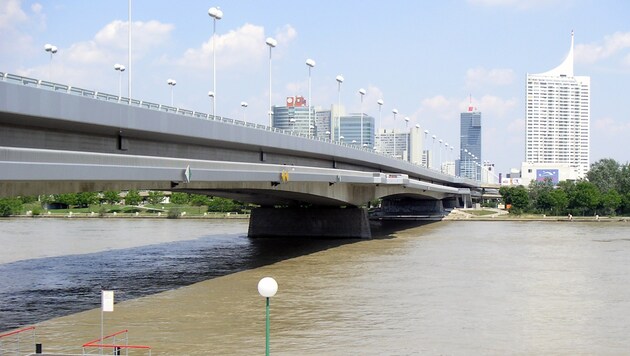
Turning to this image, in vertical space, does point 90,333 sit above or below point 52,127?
below

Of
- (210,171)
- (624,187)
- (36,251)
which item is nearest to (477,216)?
(624,187)

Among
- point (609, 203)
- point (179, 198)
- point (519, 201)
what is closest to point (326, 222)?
point (609, 203)

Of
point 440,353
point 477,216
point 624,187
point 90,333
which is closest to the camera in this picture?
point 440,353

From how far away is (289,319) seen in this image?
93.9 feet

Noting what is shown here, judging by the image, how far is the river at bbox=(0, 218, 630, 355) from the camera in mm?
24734

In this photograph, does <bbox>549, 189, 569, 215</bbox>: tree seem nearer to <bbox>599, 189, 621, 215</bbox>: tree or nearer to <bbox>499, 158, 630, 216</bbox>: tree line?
<bbox>499, 158, 630, 216</bbox>: tree line

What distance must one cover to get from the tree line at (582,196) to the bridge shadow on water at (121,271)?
2631 inches

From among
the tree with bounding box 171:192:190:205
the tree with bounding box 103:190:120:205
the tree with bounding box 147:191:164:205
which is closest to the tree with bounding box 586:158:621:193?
the tree with bounding box 171:192:190:205

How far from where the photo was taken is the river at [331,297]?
2473 centimetres

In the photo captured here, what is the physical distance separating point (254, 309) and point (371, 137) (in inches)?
5622

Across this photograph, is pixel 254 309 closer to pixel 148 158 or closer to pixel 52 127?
pixel 148 158

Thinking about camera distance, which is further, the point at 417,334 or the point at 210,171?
the point at 210,171

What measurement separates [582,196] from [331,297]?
3769 inches

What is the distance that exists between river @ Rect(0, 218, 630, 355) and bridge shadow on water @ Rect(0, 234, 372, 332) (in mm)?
86
